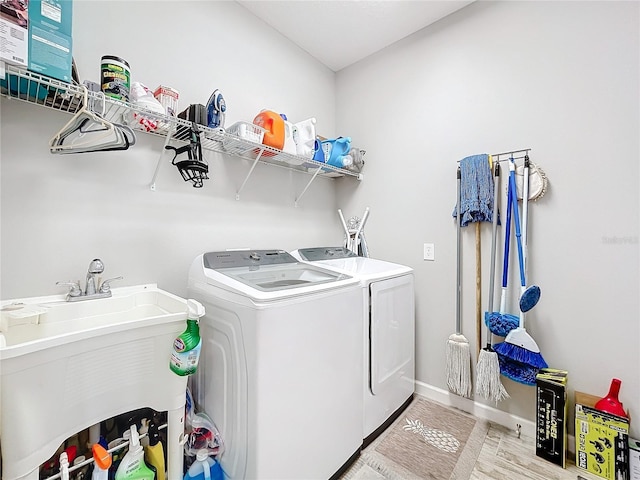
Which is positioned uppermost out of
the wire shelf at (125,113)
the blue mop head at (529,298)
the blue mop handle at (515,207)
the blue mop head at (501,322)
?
the wire shelf at (125,113)

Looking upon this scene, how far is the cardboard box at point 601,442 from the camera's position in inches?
54.7

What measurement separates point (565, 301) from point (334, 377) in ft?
4.76

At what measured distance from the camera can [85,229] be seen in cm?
137

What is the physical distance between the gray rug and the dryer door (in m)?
0.24

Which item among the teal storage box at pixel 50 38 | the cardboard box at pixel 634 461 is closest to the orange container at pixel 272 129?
the teal storage box at pixel 50 38

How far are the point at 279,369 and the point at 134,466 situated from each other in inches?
26.7

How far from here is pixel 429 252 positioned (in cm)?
224

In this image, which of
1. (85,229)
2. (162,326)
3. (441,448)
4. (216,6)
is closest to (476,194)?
(441,448)

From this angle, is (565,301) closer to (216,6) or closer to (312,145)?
(312,145)

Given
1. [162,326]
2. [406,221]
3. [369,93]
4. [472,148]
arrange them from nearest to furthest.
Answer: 1. [162,326]
2. [472,148]
3. [406,221]
4. [369,93]

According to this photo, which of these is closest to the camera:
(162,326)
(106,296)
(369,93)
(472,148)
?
(162,326)

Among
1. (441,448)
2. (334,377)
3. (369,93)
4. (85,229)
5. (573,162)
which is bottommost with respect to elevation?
(441,448)

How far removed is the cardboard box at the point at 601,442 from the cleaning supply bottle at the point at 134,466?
212 centimetres

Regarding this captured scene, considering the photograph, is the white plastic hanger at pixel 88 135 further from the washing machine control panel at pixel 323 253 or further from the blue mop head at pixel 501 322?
the blue mop head at pixel 501 322
